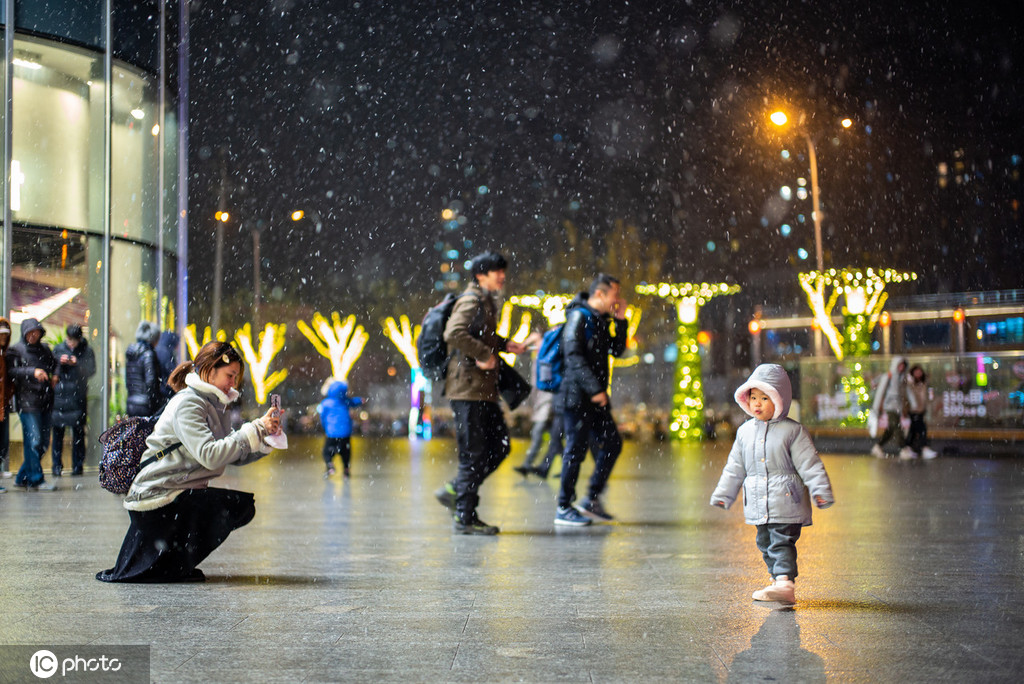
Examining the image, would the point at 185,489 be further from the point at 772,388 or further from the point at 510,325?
the point at 510,325

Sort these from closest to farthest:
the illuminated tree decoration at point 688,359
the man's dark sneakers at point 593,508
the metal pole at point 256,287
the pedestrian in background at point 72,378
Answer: the man's dark sneakers at point 593,508
the pedestrian in background at point 72,378
the illuminated tree decoration at point 688,359
the metal pole at point 256,287

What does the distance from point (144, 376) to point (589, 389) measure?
5.43 metres

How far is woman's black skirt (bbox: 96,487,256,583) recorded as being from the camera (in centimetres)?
550

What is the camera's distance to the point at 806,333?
26375 millimetres

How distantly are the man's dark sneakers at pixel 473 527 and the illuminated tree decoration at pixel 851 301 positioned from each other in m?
18.4

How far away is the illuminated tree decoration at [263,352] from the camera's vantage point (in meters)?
41.9

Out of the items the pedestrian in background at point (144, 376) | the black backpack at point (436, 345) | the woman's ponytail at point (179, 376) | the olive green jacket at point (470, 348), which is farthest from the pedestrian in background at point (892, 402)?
the woman's ponytail at point (179, 376)

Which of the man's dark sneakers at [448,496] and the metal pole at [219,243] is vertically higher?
the metal pole at [219,243]

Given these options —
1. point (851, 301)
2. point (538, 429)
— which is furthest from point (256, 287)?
point (538, 429)

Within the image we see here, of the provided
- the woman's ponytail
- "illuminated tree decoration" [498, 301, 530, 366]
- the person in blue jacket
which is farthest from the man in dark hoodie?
"illuminated tree decoration" [498, 301, 530, 366]

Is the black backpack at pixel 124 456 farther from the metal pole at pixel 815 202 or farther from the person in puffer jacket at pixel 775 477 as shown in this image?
the metal pole at pixel 815 202

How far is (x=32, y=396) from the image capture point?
11.4 metres

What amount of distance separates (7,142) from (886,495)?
10778mm

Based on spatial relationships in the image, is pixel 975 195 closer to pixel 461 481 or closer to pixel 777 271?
pixel 777 271
